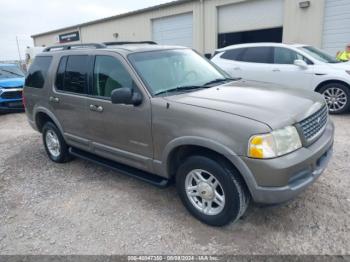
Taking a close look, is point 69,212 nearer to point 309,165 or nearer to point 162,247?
point 162,247

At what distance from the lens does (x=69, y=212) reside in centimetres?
366

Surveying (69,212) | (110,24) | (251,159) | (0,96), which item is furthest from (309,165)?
(110,24)

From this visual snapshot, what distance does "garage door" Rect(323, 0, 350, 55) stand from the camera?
11.3m

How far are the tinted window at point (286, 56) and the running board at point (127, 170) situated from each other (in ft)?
19.6

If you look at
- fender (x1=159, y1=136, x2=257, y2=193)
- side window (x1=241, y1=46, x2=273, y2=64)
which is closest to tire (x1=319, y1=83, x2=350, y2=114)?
side window (x1=241, y1=46, x2=273, y2=64)

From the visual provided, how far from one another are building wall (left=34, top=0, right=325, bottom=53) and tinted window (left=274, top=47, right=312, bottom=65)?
490cm

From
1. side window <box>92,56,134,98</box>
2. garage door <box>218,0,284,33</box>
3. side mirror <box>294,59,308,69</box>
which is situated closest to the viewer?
side window <box>92,56,134,98</box>

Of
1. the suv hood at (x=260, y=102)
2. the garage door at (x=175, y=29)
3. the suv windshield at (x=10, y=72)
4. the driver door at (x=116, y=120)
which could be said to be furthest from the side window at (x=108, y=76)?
the garage door at (x=175, y=29)

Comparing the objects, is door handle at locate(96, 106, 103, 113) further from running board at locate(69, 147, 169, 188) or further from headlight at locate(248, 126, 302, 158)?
headlight at locate(248, 126, 302, 158)

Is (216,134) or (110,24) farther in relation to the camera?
(110,24)

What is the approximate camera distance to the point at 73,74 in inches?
174

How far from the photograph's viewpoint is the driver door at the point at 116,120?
137 inches

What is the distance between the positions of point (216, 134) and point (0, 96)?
920cm

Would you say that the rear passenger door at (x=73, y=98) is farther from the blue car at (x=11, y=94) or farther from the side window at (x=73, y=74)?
the blue car at (x=11, y=94)
